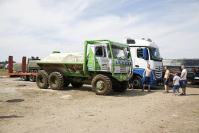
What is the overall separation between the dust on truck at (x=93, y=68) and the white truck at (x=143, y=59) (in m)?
2.11

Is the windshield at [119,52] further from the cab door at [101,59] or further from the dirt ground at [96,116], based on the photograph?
the dirt ground at [96,116]

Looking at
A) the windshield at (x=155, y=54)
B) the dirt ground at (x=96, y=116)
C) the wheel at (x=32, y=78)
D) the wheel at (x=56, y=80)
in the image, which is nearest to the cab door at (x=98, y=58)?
the wheel at (x=56, y=80)

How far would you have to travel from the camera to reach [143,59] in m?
19.3

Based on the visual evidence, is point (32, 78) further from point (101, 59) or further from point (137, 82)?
point (101, 59)

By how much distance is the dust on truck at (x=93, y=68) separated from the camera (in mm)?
16047

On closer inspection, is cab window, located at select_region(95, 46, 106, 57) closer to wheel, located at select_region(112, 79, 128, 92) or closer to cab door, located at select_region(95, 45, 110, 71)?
cab door, located at select_region(95, 45, 110, 71)

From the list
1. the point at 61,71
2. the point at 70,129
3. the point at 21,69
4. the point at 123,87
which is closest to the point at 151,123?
the point at 70,129

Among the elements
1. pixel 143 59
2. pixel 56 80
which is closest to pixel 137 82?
pixel 143 59

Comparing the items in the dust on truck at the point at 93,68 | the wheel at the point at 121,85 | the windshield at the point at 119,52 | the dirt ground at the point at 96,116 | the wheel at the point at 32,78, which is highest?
the windshield at the point at 119,52

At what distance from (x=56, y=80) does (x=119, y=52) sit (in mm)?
4319

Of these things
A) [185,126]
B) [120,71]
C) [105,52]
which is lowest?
[185,126]

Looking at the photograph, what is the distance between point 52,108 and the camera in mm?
11539

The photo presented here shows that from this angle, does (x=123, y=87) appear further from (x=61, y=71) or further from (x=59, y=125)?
(x=59, y=125)

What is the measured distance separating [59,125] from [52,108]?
305 centimetres
